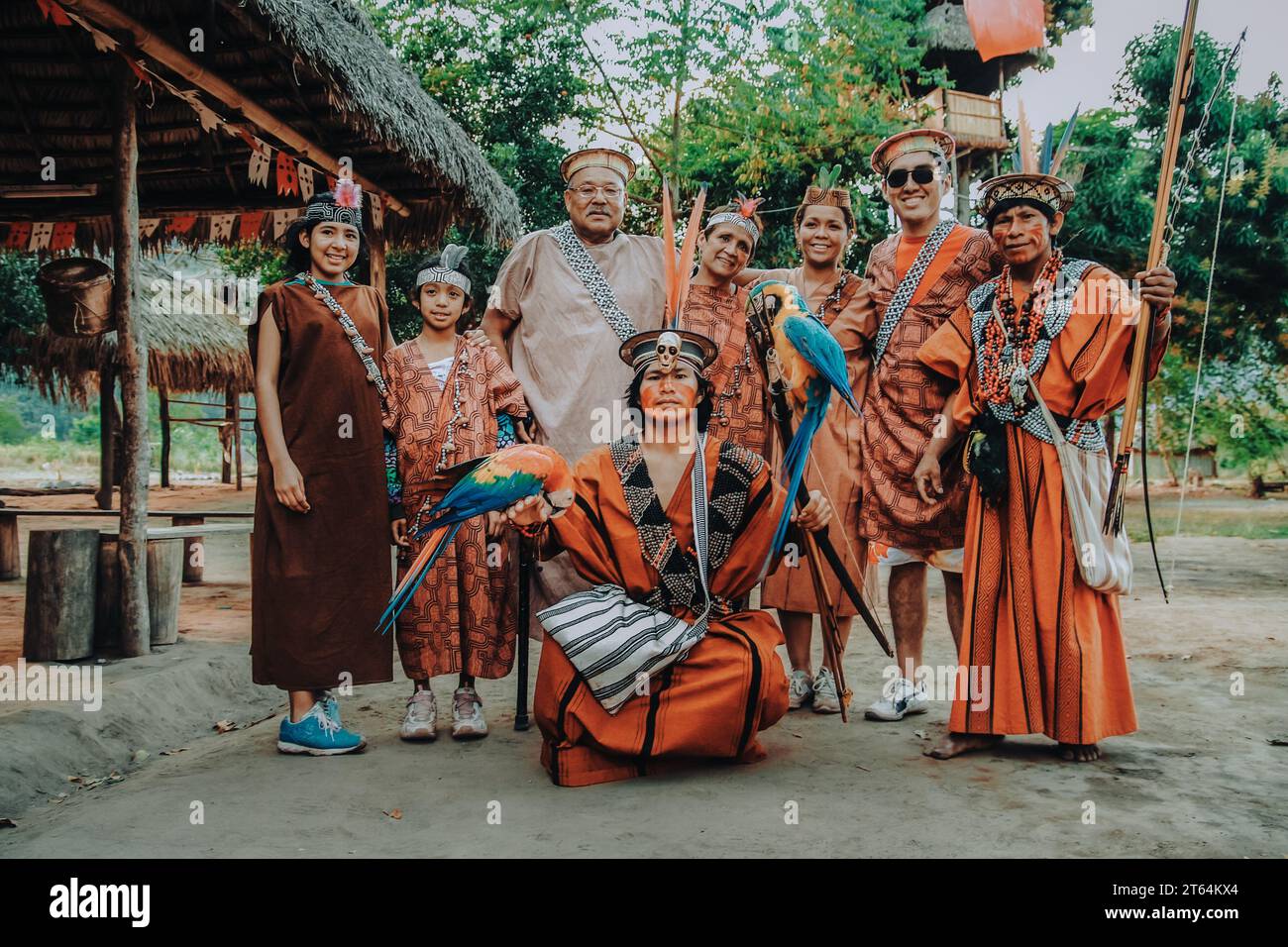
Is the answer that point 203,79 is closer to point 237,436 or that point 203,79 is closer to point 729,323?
point 729,323

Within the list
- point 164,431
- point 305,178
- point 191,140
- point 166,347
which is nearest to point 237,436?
point 164,431

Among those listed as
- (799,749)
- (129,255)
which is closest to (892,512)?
(799,749)

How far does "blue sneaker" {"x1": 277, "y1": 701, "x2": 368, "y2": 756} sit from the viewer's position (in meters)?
3.42

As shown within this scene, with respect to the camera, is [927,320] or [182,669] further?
[182,669]

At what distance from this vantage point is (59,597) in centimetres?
446

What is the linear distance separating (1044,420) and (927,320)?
0.66 metres

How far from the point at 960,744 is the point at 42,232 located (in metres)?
7.35

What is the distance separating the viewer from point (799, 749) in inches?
134

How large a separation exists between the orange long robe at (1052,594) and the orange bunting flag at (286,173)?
4.73 metres

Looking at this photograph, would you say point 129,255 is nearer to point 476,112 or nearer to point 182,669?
point 182,669

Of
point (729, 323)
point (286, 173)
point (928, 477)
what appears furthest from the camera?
point (286, 173)

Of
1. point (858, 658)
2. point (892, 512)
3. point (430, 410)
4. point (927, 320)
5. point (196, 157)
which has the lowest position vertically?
point (858, 658)

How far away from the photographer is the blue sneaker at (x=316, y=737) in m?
3.42

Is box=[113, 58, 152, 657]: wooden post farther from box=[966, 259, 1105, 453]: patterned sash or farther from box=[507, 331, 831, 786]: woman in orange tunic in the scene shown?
box=[966, 259, 1105, 453]: patterned sash
